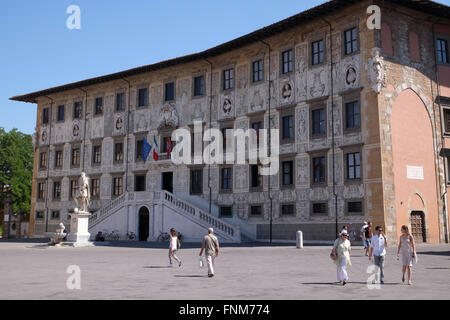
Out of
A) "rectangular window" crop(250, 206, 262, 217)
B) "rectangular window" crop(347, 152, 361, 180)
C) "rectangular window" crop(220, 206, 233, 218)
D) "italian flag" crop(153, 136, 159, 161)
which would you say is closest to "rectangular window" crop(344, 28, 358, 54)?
→ "rectangular window" crop(347, 152, 361, 180)

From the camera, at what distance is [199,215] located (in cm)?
3106

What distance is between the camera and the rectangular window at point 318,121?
A: 2836 cm

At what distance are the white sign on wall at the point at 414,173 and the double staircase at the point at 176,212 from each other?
9.89 m

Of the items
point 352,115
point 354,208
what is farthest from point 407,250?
point 352,115

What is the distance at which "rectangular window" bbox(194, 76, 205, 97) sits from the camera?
35250mm

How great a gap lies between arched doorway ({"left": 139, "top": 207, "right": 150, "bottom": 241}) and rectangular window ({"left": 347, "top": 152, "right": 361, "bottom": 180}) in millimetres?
14525

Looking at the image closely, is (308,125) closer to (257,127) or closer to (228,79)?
(257,127)

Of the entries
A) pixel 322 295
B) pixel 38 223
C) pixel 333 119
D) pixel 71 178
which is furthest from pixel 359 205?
pixel 38 223

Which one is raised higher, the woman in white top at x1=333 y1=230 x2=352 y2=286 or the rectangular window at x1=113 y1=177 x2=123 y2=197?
the rectangular window at x1=113 y1=177 x2=123 y2=197

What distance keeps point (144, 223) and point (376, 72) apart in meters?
18.5

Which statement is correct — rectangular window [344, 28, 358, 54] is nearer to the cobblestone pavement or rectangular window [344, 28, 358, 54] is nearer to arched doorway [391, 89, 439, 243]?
arched doorway [391, 89, 439, 243]

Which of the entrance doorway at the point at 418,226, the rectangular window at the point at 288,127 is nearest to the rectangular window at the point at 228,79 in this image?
the rectangular window at the point at 288,127

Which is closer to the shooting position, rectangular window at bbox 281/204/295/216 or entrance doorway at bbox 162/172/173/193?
rectangular window at bbox 281/204/295/216

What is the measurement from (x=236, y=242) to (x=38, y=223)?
22084 mm
